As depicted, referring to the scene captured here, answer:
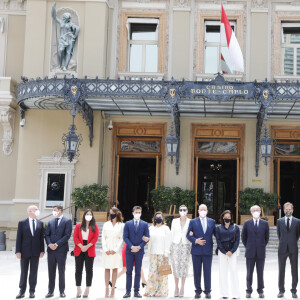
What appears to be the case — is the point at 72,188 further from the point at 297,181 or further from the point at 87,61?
the point at 297,181

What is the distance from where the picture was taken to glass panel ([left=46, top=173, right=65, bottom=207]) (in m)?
17.8

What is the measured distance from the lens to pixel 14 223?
57.2ft

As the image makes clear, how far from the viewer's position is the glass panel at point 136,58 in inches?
744

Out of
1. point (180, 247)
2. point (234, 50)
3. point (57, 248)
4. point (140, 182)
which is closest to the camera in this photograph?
point (57, 248)

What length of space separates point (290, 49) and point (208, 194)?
7429mm

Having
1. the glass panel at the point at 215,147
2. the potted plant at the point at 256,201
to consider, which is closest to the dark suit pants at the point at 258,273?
the potted plant at the point at 256,201

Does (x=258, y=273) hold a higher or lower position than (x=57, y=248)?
lower

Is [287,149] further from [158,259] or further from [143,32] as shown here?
[158,259]

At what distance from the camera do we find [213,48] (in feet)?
62.4

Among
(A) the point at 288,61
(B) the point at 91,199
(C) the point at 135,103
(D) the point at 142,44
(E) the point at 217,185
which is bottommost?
(B) the point at 91,199

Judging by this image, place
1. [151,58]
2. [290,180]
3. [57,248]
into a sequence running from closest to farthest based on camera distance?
[57,248] < [151,58] < [290,180]

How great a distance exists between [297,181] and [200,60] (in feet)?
29.9

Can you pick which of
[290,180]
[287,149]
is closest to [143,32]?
[287,149]

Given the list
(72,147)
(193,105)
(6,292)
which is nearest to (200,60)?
(193,105)
